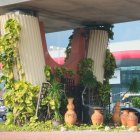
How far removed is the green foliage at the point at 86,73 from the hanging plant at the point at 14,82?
3127 mm

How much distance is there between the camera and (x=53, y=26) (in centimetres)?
2053

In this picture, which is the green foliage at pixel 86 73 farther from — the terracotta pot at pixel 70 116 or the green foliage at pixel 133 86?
the terracotta pot at pixel 70 116

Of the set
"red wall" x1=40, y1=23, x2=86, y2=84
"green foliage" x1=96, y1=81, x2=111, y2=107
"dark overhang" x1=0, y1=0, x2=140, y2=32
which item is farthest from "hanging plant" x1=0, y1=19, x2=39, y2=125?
"green foliage" x1=96, y1=81, x2=111, y2=107

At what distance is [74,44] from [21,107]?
4.90 metres

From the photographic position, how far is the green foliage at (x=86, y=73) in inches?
751

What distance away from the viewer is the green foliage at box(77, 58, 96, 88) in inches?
751

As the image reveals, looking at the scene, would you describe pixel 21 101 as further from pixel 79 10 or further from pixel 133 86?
pixel 133 86

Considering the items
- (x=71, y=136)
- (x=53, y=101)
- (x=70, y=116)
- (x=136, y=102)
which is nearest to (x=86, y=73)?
(x=53, y=101)

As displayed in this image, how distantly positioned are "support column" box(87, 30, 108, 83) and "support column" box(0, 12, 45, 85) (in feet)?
12.0

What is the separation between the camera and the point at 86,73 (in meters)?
19.2

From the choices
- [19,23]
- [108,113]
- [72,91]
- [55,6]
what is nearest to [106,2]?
[55,6]

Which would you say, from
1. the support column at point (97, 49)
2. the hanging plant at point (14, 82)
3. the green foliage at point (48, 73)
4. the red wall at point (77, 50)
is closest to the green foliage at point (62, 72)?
the red wall at point (77, 50)

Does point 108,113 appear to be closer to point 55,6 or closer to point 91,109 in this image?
point 91,109

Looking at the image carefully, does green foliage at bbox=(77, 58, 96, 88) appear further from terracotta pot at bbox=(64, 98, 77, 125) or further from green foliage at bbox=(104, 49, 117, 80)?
terracotta pot at bbox=(64, 98, 77, 125)
